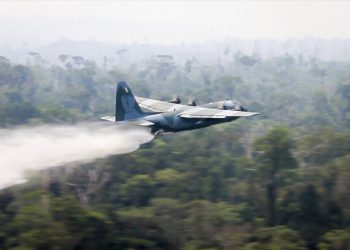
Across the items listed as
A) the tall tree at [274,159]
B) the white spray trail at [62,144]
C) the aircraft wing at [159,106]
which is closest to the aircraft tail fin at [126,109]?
the white spray trail at [62,144]

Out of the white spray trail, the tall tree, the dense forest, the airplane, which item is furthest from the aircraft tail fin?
the tall tree

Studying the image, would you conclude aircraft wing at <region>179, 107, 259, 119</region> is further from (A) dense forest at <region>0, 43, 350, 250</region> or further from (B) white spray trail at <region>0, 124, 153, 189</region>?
(A) dense forest at <region>0, 43, 350, 250</region>

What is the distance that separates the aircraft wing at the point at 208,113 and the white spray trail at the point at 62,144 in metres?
3.24

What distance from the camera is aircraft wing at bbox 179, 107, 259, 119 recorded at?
41.8 meters

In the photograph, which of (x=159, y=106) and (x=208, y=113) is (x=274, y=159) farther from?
(x=208, y=113)

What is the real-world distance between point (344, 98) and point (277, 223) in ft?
252

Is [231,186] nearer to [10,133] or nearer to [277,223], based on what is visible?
[277,223]

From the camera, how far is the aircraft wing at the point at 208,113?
4175 cm

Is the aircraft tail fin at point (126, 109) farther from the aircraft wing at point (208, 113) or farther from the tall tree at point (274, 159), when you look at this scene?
the tall tree at point (274, 159)

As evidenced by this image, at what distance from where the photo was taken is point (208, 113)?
42875 mm

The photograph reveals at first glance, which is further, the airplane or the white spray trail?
the airplane

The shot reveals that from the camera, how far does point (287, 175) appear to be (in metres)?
58.6

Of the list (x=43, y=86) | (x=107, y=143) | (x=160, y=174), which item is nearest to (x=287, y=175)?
(x=160, y=174)

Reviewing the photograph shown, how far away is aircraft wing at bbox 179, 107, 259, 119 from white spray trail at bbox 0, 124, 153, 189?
324cm
